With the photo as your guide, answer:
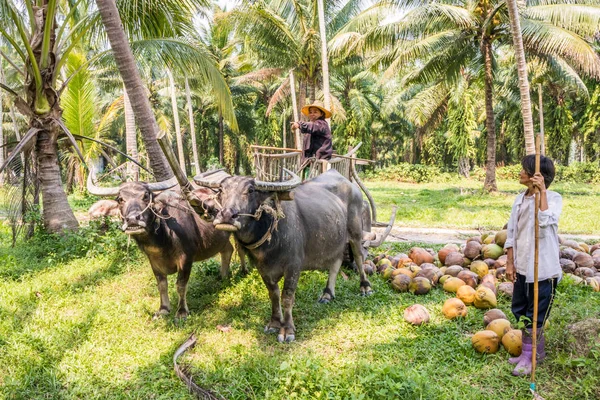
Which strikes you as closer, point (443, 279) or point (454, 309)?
point (454, 309)

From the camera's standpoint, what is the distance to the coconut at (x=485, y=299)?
4.70 meters

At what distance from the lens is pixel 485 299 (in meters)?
4.70

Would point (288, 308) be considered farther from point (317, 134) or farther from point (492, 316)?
point (317, 134)

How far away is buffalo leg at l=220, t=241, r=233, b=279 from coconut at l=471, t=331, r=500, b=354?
320 centimetres

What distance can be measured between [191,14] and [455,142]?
19.3 metres

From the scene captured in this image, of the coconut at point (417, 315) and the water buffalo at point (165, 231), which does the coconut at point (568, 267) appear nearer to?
the coconut at point (417, 315)

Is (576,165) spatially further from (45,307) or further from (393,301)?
(45,307)

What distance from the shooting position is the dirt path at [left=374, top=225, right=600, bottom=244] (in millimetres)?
8695

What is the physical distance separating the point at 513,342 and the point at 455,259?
2.36 metres

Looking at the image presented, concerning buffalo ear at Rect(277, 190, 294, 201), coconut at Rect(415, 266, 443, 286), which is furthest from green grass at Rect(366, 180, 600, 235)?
buffalo ear at Rect(277, 190, 294, 201)

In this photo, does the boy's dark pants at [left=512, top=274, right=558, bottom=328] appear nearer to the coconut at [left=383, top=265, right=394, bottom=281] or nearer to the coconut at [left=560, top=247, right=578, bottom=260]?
the coconut at [left=383, top=265, right=394, bottom=281]

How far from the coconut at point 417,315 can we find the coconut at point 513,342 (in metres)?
0.86

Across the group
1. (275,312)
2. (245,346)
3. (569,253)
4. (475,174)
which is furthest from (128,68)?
(475,174)

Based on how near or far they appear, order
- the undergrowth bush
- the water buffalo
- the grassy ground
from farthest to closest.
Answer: the undergrowth bush
the water buffalo
the grassy ground
